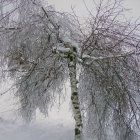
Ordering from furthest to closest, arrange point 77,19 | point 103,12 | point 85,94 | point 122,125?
point 85,94
point 122,125
point 77,19
point 103,12

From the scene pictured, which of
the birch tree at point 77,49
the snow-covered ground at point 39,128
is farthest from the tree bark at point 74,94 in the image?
the snow-covered ground at point 39,128

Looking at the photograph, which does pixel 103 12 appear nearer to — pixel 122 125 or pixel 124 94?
pixel 124 94

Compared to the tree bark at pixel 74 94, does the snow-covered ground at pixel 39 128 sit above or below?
below

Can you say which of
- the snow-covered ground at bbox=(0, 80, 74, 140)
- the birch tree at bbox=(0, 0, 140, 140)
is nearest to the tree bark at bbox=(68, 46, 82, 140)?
the birch tree at bbox=(0, 0, 140, 140)

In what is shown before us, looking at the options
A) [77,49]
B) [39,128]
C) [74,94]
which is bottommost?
[39,128]

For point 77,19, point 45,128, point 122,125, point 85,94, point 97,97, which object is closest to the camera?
point 77,19

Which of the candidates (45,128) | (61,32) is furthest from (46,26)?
(45,128)

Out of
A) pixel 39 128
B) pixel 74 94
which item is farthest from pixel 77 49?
pixel 39 128

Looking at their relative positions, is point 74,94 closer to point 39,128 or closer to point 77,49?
point 77,49

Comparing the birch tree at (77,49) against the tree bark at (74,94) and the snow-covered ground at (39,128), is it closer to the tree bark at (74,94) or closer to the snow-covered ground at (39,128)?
the tree bark at (74,94)

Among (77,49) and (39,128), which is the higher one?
(77,49)

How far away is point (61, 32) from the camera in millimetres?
4402

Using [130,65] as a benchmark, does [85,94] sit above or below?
below

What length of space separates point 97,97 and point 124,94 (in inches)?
36.0
